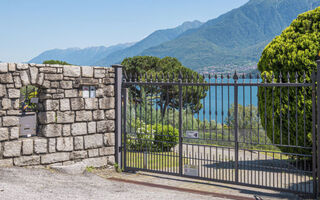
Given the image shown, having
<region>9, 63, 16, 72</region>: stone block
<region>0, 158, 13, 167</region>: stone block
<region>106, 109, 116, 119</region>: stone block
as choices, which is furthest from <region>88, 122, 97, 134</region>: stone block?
<region>9, 63, 16, 72</region>: stone block

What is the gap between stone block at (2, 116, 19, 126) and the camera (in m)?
7.57

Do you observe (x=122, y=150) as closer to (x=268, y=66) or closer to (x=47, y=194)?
(x=47, y=194)

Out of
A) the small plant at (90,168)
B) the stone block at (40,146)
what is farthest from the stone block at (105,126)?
the stone block at (40,146)

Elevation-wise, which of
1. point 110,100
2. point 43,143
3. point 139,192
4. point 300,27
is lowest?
point 139,192

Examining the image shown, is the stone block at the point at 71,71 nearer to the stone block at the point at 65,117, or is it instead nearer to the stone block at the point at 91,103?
the stone block at the point at 91,103

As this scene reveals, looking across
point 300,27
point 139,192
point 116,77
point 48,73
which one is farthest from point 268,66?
point 48,73

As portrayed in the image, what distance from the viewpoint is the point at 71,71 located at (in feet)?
28.0

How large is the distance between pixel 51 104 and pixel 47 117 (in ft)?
0.98

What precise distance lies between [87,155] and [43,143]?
3.78ft

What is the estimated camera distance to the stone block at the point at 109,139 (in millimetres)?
9188

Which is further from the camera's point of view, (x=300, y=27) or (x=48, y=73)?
(x=300, y=27)

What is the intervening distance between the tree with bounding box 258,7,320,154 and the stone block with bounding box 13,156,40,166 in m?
5.63

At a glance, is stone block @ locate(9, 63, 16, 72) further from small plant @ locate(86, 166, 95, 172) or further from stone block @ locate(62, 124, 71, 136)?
small plant @ locate(86, 166, 95, 172)

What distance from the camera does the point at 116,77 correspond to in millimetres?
9266
